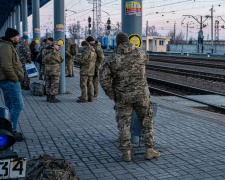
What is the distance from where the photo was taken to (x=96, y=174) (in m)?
5.27

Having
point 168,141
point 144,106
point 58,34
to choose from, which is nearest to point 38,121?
point 168,141

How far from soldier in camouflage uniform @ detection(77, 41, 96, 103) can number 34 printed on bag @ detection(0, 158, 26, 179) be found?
7840 mm

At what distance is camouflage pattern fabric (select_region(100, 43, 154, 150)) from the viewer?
5.72 meters

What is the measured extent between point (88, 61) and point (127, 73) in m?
5.87

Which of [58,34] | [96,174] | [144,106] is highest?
[58,34]

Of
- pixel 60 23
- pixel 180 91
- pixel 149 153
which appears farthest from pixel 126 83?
pixel 180 91

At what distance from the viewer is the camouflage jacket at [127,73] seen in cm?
572

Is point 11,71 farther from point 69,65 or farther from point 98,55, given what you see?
point 69,65

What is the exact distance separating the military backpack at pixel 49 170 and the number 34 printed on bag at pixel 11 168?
811mm

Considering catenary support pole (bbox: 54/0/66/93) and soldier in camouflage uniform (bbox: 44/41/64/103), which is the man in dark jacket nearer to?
soldier in camouflage uniform (bbox: 44/41/64/103)

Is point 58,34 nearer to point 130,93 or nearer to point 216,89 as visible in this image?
point 216,89

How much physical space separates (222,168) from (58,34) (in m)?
9.47

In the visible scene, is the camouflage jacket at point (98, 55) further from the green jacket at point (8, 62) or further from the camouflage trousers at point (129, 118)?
the camouflage trousers at point (129, 118)

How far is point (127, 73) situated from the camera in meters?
5.72
